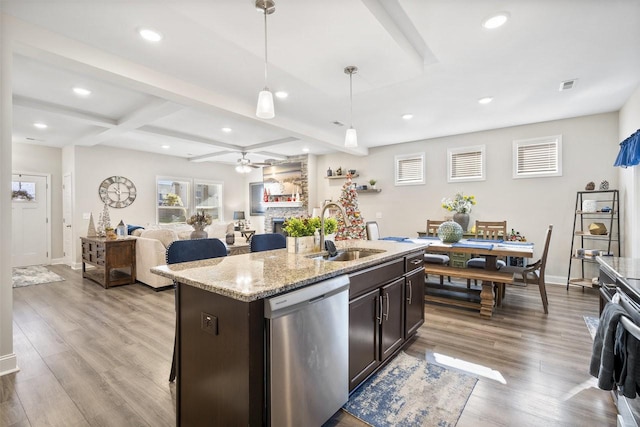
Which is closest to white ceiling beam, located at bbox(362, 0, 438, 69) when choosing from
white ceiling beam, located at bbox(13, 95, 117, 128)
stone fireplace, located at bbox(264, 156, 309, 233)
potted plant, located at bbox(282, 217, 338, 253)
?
potted plant, located at bbox(282, 217, 338, 253)

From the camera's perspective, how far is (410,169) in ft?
21.5

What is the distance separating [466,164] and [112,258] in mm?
6552

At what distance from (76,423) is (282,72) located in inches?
129

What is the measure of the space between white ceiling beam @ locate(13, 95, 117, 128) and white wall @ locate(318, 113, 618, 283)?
5126 millimetres

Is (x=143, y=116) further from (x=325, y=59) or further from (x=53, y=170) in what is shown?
(x=53, y=170)

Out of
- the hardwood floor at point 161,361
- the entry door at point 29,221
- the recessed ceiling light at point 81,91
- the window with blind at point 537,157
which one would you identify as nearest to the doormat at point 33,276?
the entry door at point 29,221

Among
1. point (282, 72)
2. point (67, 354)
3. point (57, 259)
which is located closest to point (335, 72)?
point (282, 72)

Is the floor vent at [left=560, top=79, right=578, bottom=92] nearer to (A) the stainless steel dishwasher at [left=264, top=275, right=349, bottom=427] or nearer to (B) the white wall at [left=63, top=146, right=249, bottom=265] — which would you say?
(A) the stainless steel dishwasher at [left=264, top=275, right=349, bottom=427]

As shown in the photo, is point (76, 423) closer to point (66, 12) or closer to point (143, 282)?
point (66, 12)

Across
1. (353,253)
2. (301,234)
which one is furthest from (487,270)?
(301,234)

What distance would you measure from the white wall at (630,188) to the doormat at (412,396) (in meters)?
3.28

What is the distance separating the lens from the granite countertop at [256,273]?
1347 millimetres

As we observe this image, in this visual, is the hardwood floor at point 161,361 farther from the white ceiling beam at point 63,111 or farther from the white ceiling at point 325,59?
the white ceiling beam at point 63,111

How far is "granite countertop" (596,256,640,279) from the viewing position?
170 centimetres
